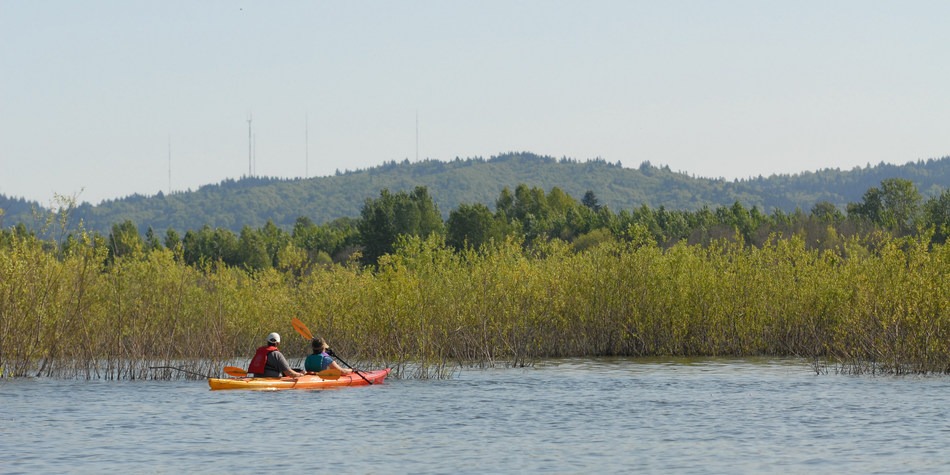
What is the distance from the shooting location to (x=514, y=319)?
103ft

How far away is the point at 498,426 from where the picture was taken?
20.5 meters

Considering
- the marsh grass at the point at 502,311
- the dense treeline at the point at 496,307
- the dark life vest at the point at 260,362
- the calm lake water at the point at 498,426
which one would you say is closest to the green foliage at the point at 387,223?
the dense treeline at the point at 496,307

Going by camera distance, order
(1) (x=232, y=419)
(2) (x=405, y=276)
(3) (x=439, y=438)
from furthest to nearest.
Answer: (2) (x=405, y=276)
(1) (x=232, y=419)
(3) (x=439, y=438)

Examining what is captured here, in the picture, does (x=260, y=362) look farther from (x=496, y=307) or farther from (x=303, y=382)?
(x=496, y=307)

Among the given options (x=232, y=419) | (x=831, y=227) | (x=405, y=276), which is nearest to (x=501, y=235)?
(x=831, y=227)

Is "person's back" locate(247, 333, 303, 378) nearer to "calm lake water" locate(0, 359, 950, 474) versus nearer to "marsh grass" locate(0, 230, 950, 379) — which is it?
"calm lake water" locate(0, 359, 950, 474)

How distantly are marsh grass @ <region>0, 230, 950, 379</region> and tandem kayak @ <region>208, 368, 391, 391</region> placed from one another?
2.75 ft

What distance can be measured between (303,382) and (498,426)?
6675mm

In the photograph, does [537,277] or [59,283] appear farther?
[537,277]

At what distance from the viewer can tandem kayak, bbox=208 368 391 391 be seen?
24969mm

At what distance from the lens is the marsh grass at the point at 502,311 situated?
25688 mm

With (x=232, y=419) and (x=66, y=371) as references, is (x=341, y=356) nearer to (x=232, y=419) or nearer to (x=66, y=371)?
(x=66, y=371)

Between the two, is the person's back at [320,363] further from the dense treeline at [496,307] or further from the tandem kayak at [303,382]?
the dense treeline at [496,307]

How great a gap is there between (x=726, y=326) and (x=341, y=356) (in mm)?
10430
